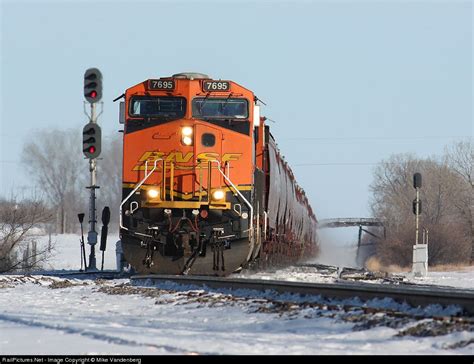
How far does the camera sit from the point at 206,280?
15953 millimetres

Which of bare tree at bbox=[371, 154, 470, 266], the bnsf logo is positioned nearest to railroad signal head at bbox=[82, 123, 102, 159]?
the bnsf logo

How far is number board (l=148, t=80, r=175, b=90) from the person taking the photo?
64.4 ft

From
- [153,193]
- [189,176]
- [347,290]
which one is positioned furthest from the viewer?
[189,176]

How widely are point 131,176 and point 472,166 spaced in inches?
2525

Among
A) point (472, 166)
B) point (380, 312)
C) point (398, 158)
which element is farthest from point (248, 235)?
point (398, 158)

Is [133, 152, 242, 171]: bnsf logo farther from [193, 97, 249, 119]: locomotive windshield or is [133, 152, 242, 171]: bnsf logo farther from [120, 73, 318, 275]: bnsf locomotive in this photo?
[193, 97, 249, 119]: locomotive windshield

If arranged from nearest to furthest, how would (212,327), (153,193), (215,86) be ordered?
(212,327), (153,193), (215,86)

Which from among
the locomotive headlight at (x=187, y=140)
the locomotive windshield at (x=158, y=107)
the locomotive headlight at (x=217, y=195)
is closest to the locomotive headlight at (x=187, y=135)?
the locomotive headlight at (x=187, y=140)

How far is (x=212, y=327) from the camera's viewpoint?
10.6 m

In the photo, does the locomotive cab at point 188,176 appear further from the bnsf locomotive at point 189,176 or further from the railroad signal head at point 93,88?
the railroad signal head at point 93,88

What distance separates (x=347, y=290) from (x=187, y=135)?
728 cm

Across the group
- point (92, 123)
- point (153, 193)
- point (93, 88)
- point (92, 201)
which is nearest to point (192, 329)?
point (153, 193)

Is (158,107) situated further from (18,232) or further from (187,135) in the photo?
(18,232)
